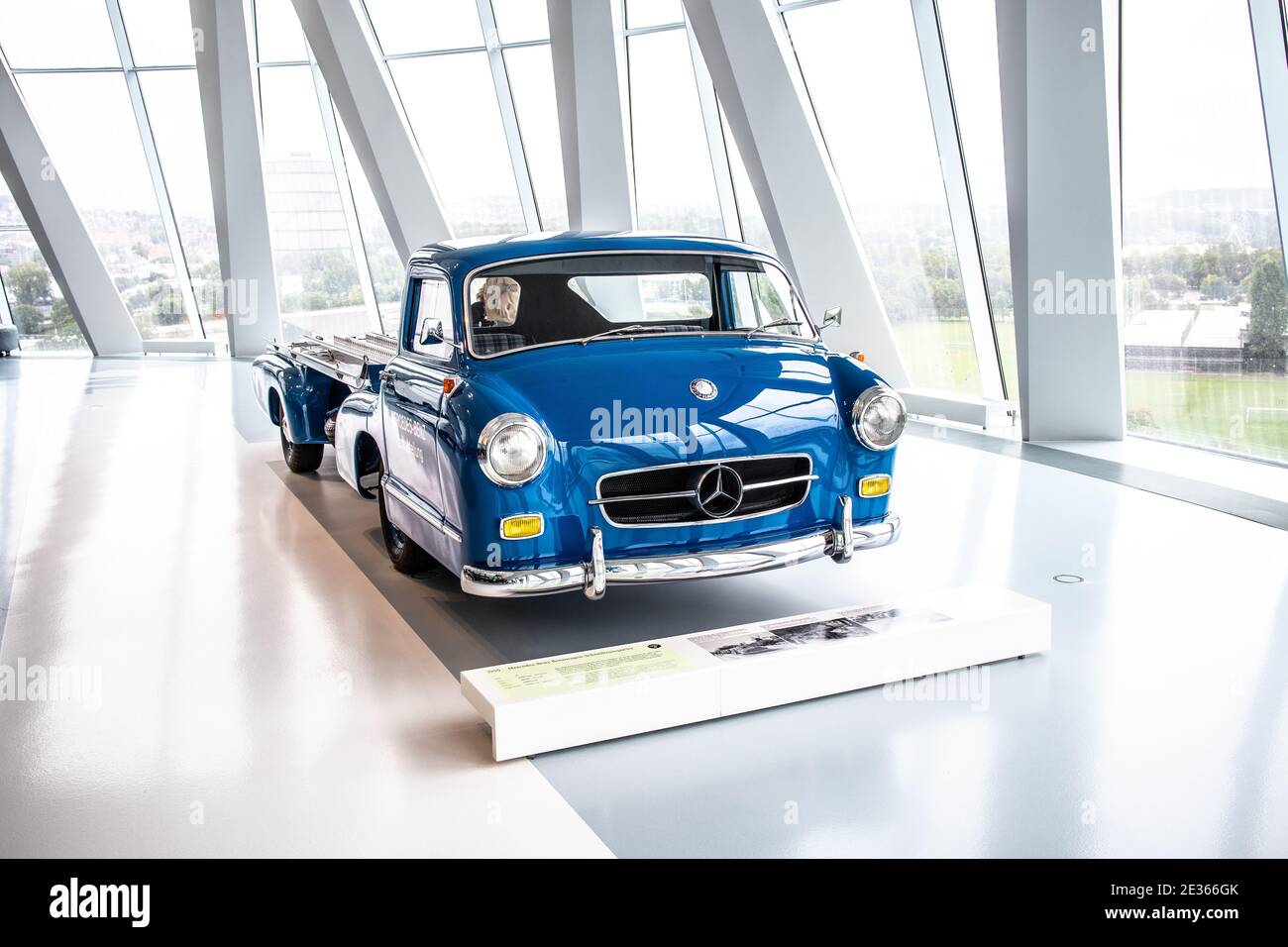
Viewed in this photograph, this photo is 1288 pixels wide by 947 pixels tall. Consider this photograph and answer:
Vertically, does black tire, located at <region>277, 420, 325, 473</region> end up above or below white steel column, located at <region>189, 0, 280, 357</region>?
below

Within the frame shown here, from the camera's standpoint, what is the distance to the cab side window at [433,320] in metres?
Answer: 4.57

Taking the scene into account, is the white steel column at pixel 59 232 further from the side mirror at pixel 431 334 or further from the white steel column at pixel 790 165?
the side mirror at pixel 431 334

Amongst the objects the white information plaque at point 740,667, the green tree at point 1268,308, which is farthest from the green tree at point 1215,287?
the white information plaque at point 740,667

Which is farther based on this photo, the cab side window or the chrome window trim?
the cab side window

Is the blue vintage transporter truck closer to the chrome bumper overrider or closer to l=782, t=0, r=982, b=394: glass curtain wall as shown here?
the chrome bumper overrider

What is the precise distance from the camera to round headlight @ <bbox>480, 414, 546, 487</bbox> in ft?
12.3

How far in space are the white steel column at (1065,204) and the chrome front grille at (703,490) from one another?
446 centimetres

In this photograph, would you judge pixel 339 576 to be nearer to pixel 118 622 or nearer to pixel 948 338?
pixel 118 622

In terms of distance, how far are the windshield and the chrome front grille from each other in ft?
2.60

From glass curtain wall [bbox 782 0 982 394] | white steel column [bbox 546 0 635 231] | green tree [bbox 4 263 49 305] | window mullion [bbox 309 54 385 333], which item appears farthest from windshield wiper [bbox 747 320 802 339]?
green tree [bbox 4 263 49 305]

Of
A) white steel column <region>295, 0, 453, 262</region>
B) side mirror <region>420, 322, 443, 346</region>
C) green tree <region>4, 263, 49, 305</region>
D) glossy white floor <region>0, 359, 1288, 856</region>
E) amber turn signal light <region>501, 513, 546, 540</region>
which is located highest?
white steel column <region>295, 0, 453, 262</region>

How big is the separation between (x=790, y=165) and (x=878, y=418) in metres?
6.50

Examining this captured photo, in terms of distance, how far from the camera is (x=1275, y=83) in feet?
22.4
